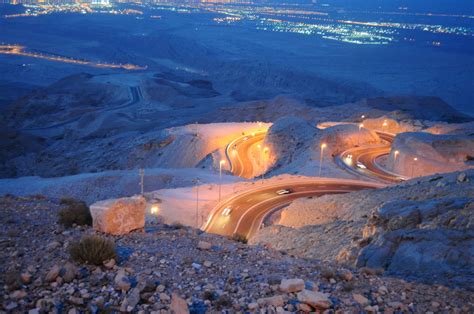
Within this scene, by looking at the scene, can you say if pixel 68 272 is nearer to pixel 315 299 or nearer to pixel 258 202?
pixel 315 299

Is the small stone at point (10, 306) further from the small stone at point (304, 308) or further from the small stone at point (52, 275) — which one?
the small stone at point (304, 308)

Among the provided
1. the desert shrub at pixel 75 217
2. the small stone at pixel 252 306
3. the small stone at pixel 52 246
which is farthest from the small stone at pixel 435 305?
the desert shrub at pixel 75 217

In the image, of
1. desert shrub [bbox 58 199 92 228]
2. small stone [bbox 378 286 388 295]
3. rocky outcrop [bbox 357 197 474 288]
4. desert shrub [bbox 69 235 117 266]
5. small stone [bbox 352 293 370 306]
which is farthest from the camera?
desert shrub [bbox 58 199 92 228]

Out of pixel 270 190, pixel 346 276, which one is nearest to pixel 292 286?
pixel 346 276

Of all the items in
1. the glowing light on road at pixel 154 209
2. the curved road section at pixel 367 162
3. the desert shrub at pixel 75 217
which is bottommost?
the curved road section at pixel 367 162

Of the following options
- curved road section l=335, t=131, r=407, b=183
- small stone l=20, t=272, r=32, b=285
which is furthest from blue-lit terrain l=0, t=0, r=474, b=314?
curved road section l=335, t=131, r=407, b=183

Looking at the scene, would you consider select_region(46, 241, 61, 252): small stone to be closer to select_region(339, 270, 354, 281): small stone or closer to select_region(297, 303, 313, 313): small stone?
select_region(297, 303, 313, 313): small stone
